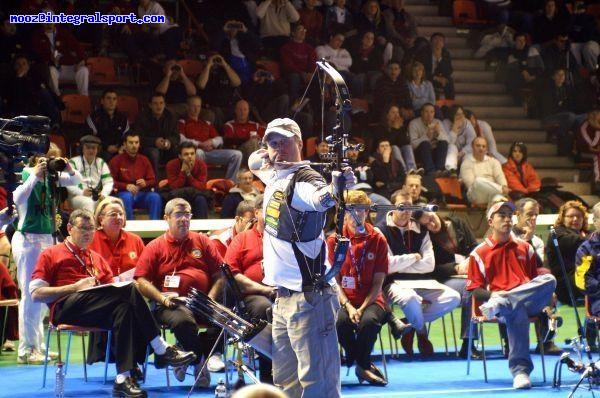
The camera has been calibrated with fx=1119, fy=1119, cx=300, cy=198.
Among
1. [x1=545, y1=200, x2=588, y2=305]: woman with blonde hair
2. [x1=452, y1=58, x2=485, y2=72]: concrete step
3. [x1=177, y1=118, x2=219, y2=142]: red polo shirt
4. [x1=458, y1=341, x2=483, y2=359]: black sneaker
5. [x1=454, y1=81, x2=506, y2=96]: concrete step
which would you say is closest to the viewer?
[x1=458, y1=341, x2=483, y2=359]: black sneaker

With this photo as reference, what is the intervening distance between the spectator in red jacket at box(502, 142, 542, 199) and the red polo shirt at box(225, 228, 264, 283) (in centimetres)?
679

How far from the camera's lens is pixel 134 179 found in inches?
506

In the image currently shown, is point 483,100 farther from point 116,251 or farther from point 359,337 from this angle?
point 116,251

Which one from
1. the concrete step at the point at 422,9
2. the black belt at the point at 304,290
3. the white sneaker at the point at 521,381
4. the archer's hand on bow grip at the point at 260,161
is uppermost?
the concrete step at the point at 422,9

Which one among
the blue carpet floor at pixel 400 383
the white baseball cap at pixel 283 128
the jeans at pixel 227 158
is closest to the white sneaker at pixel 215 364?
the blue carpet floor at pixel 400 383

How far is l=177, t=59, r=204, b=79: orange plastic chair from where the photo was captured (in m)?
15.3

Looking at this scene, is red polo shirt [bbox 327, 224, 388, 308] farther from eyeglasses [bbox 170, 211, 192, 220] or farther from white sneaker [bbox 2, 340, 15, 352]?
white sneaker [bbox 2, 340, 15, 352]

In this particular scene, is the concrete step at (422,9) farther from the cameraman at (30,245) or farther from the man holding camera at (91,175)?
the cameraman at (30,245)

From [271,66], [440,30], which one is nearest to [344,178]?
[271,66]

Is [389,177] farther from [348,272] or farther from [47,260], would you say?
[47,260]

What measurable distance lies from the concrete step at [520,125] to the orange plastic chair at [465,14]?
2182mm

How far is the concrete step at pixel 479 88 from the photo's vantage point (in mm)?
18031

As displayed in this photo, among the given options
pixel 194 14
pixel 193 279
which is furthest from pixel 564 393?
pixel 194 14

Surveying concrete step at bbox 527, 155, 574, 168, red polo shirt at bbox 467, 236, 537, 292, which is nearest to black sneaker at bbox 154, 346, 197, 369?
red polo shirt at bbox 467, 236, 537, 292
